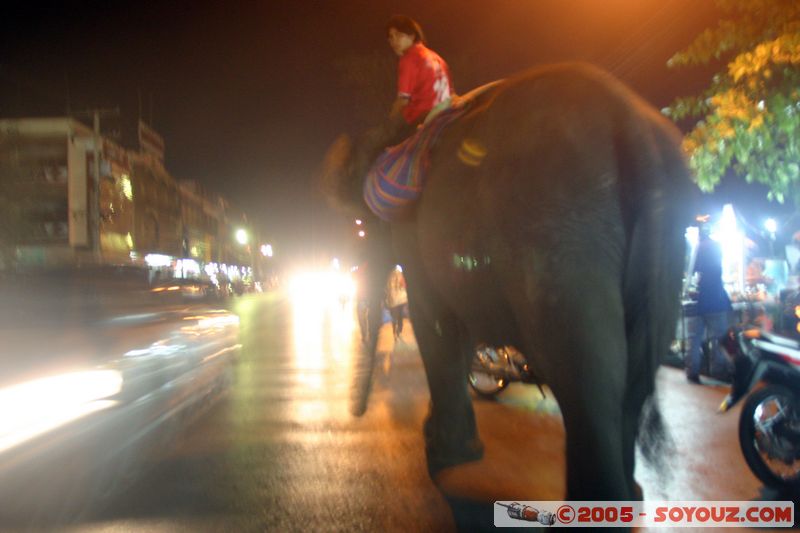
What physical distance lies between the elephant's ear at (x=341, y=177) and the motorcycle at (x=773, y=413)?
2831 millimetres

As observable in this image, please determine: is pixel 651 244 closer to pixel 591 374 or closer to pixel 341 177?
pixel 591 374

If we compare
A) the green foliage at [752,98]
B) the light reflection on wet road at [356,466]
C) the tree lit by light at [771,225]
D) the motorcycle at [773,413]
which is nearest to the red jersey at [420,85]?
the light reflection on wet road at [356,466]

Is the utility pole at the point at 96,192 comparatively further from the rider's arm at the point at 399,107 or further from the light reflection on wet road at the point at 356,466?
the rider's arm at the point at 399,107

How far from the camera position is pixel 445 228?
117 inches

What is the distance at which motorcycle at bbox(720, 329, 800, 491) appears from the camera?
164 inches

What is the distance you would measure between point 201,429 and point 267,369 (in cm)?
415

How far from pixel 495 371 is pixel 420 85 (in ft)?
12.9

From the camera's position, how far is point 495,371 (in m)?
7.01

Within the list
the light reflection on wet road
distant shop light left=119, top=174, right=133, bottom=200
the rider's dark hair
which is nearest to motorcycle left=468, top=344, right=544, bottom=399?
the light reflection on wet road

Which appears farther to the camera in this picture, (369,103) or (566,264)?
(369,103)

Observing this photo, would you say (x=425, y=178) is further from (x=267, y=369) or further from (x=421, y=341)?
(x=267, y=369)

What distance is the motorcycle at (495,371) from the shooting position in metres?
6.43

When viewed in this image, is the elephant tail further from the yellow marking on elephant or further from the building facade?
the building facade

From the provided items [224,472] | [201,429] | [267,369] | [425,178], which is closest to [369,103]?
[267,369]
